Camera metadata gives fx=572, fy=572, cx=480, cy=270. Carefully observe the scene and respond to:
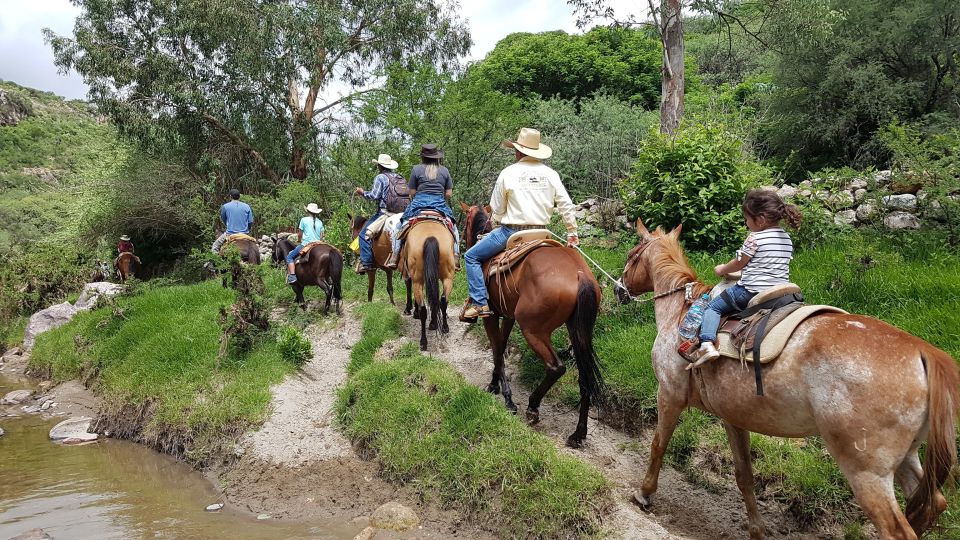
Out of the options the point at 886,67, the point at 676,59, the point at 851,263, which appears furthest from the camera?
the point at 886,67

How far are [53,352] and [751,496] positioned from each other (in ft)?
47.9

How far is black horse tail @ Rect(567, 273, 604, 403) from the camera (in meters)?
5.76

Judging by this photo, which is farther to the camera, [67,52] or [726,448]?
[67,52]

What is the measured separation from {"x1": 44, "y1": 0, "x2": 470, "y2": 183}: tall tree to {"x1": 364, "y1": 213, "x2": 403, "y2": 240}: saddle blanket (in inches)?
488

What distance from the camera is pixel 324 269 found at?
35.1ft

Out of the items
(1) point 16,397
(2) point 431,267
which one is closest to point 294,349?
(2) point 431,267

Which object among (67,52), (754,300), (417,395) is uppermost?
(67,52)

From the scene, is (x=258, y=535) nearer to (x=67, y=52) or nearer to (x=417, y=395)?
(x=417, y=395)

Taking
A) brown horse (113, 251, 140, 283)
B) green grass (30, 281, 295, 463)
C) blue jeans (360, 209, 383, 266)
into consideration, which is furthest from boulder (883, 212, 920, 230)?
brown horse (113, 251, 140, 283)

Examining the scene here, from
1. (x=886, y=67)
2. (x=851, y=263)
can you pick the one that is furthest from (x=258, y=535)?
(x=886, y=67)

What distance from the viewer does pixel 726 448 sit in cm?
544

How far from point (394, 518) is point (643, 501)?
2233mm

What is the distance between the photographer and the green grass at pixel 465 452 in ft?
15.6

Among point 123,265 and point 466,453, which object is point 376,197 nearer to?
point 466,453
